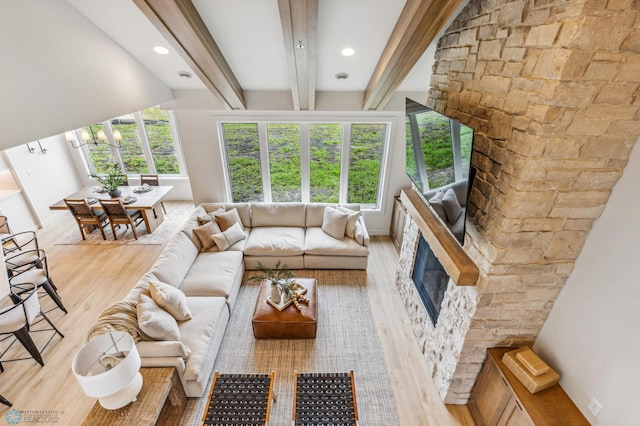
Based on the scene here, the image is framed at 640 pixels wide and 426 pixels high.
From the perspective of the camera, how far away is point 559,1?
1567 mm

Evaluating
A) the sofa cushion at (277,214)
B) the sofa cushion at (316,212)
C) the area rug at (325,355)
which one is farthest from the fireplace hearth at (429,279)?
the sofa cushion at (277,214)

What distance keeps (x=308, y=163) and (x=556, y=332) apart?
4.30 m

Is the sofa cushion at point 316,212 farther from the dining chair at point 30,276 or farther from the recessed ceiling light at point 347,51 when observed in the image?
the dining chair at point 30,276

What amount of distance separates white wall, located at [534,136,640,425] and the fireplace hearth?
1.00 m

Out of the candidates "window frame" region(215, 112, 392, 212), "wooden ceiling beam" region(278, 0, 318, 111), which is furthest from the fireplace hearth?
"wooden ceiling beam" region(278, 0, 318, 111)

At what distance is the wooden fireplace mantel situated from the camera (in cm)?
221

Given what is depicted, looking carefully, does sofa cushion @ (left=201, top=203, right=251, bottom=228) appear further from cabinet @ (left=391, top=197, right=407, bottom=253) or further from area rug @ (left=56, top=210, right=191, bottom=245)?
cabinet @ (left=391, top=197, right=407, bottom=253)

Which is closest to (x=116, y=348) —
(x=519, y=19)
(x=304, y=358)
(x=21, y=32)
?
(x=304, y=358)

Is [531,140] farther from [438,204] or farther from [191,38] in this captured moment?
[191,38]

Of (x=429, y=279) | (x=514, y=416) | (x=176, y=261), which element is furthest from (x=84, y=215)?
(x=514, y=416)

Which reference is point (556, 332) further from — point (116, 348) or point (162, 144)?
point (162, 144)

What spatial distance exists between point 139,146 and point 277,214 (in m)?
4.19

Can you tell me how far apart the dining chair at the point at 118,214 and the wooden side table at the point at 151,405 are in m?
3.59

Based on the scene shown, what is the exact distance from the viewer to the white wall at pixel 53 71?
6.68 feet
